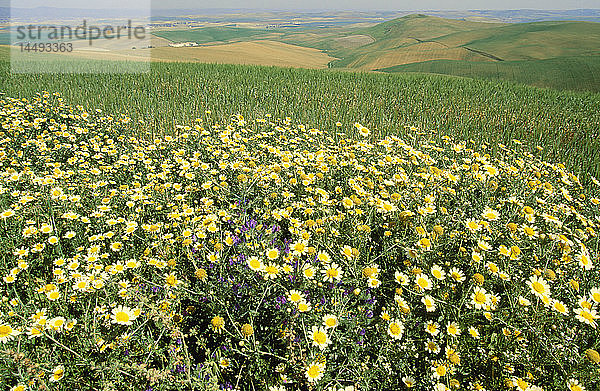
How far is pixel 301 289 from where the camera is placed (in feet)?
6.00

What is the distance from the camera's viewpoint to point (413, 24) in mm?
72625

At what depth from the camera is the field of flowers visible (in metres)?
1.66

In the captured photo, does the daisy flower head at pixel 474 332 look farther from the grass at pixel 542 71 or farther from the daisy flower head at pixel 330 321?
the grass at pixel 542 71

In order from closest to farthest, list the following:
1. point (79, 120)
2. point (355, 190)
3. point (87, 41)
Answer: point (355, 190), point (79, 120), point (87, 41)

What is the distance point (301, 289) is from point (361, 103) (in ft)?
25.1

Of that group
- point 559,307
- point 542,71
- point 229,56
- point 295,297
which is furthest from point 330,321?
point 229,56

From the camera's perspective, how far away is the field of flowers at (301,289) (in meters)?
1.66

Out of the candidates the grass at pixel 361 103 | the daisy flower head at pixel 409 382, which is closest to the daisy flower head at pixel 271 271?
the daisy flower head at pixel 409 382

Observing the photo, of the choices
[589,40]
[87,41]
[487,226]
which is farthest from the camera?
[87,41]

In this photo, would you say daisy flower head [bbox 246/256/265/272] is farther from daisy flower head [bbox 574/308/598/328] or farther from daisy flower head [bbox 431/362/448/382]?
daisy flower head [bbox 574/308/598/328]

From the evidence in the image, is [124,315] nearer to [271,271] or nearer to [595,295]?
[271,271]

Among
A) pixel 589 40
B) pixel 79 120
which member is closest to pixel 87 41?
pixel 79 120

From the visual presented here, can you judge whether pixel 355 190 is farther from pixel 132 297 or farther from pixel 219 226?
pixel 132 297

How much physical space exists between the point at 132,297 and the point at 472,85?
12.8m
